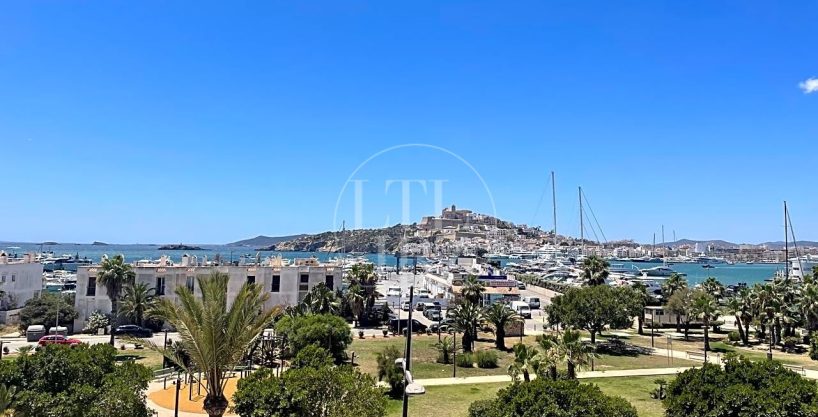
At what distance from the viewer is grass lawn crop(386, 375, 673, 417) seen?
23.2m

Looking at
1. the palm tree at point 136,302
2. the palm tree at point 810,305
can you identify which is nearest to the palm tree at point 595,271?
the palm tree at point 810,305

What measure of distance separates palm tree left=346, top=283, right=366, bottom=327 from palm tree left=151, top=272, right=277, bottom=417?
3178 centimetres

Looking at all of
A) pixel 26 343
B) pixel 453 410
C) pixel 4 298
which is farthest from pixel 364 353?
pixel 4 298

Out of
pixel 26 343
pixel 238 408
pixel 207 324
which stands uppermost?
pixel 207 324

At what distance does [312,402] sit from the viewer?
50.0 ft

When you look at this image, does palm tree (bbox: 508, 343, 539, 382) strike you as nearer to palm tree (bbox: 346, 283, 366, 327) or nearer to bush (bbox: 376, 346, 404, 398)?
bush (bbox: 376, 346, 404, 398)

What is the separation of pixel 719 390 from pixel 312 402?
12.3m

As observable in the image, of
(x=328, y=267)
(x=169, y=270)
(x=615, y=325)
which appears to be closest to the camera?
(x=615, y=325)

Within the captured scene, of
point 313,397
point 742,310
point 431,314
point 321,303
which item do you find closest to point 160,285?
point 321,303

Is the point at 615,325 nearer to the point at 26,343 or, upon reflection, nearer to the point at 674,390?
Result: the point at 674,390

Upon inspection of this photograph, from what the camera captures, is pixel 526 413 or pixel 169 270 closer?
pixel 526 413

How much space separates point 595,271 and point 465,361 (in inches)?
969

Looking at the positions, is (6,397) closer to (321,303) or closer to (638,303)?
(321,303)

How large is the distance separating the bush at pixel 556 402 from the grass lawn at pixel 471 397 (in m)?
7.22
